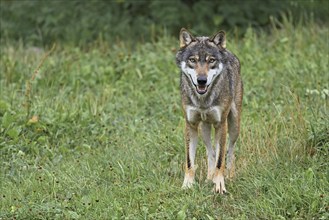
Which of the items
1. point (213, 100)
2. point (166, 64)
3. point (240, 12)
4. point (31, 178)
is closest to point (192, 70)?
point (213, 100)

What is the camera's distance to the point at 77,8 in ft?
47.8

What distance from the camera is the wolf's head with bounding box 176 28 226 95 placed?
684 centimetres

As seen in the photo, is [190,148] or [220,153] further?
[190,148]

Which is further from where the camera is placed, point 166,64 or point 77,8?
point 77,8

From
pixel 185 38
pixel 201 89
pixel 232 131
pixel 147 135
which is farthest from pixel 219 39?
pixel 147 135

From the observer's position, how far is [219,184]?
22.9 feet

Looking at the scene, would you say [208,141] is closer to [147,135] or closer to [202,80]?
[202,80]

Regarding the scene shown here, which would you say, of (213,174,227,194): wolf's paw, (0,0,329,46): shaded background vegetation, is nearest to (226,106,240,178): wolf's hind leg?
(213,174,227,194): wolf's paw

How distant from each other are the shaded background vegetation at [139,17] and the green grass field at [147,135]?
101cm

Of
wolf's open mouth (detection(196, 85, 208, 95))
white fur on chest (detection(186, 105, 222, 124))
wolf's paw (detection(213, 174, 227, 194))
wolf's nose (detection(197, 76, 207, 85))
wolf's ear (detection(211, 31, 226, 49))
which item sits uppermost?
wolf's ear (detection(211, 31, 226, 49))

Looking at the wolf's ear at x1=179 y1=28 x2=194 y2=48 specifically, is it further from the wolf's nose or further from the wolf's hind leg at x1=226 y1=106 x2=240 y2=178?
the wolf's hind leg at x1=226 y1=106 x2=240 y2=178

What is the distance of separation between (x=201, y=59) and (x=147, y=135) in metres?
2.03

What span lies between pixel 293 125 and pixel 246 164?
811 millimetres

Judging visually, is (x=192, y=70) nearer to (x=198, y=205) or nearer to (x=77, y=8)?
(x=198, y=205)
